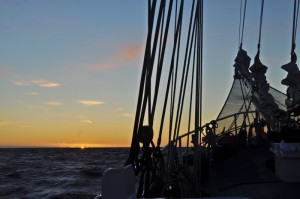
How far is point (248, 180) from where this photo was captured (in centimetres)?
903

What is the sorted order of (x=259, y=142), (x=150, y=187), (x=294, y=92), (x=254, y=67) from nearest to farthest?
(x=150, y=187)
(x=294, y=92)
(x=254, y=67)
(x=259, y=142)

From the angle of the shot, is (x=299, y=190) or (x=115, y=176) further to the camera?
(x=299, y=190)

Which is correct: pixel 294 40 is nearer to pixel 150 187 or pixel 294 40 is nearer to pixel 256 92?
pixel 256 92

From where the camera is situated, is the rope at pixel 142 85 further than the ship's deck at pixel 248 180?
No

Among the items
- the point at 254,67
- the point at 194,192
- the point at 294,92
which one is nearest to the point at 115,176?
the point at 194,192

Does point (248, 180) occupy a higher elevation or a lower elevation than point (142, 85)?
lower

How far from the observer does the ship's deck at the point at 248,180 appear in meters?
7.33

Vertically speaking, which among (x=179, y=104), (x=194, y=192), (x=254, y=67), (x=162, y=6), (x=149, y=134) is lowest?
(x=194, y=192)

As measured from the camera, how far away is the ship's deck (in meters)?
7.33

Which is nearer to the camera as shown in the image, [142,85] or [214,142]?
[142,85]

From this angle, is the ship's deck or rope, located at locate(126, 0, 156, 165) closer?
rope, located at locate(126, 0, 156, 165)

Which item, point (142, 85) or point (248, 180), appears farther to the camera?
point (248, 180)

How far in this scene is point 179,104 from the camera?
7.90 m

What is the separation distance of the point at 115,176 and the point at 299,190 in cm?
397
